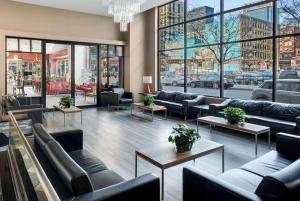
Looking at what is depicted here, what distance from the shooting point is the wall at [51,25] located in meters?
7.57

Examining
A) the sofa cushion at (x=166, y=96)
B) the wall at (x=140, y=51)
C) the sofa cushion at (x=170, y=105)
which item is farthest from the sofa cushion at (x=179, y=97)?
the wall at (x=140, y=51)

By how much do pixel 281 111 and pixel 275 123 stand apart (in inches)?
21.6

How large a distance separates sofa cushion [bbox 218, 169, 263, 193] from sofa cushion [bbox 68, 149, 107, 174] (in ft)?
4.17

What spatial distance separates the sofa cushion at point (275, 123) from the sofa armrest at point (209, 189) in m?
3.43

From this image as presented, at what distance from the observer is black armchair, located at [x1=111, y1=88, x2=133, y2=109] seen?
8742 mm

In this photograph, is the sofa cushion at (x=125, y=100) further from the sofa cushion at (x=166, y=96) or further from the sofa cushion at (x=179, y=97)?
the sofa cushion at (x=179, y=97)

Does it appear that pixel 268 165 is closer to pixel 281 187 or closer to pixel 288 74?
pixel 281 187

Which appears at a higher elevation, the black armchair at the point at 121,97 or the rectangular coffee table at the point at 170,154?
the black armchair at the point at 121,97

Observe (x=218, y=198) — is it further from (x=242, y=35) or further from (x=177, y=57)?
(x=177, y=57)

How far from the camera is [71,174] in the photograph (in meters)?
1.61

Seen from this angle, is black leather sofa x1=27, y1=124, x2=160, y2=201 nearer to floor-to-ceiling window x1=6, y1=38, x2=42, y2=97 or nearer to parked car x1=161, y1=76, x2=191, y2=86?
floor-to-ceiling window x1=6, y1=38, x2=42, y2=97

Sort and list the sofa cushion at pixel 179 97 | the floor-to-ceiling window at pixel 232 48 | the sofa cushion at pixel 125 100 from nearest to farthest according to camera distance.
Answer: the floor-to-ceiling window at pixel 232 48, the sofa cushion at pixel 179 97, the sofa cushion at pixel 125 100

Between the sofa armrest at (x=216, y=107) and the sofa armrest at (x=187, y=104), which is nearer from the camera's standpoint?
the sofa armrest at (x=216, y=107)

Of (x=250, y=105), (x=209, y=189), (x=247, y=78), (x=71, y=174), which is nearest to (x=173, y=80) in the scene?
(x=247, y=78)
